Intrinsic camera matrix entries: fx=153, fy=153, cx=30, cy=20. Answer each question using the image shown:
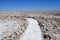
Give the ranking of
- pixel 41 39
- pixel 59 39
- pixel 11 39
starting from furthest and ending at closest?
pixel 59 39
pixel 41 39
pixel 11 39

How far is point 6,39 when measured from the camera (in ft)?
39.2

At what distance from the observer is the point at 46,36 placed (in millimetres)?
13211

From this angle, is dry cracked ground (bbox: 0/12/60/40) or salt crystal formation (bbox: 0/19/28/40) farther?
dry cracked ground (bbox: 0/12/60/40)

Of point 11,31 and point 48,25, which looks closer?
point 11,31

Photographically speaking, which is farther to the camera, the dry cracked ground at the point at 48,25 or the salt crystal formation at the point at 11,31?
the dry cracked ground at the point at 48,25

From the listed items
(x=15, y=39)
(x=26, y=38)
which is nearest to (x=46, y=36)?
(x=26, y=38)

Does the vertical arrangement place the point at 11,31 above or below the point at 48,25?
above

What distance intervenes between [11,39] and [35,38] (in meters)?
2.27

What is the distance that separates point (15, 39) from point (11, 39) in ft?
1.24

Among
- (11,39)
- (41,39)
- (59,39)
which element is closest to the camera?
(11,39)

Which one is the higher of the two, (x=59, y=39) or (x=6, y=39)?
(x=6, y=39)

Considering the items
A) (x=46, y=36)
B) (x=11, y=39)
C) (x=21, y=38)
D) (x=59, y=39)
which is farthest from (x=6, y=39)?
(x=59, y=39)

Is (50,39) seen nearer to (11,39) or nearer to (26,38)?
(26,38)

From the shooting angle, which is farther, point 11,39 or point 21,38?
point 21,38
